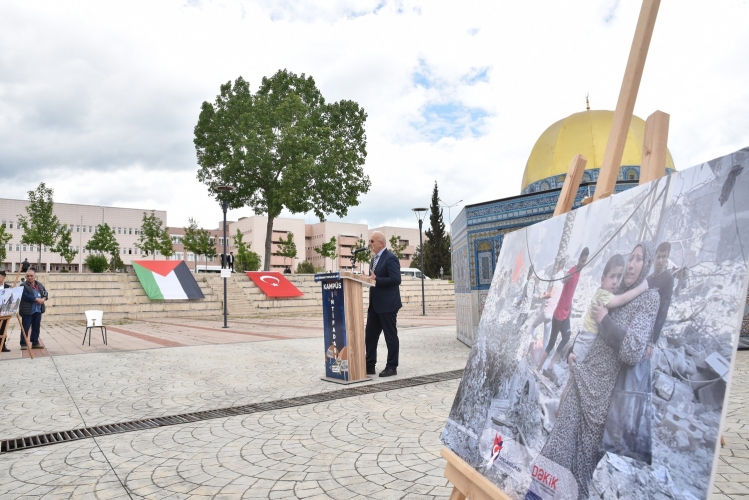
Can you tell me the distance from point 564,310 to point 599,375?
360 millimetres

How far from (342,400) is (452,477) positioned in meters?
3.45

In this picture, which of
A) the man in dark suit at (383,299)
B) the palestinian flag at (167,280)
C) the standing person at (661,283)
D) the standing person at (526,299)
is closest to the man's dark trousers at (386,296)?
the man in dark suit at (383,299)

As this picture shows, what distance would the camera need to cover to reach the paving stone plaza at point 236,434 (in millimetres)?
3197

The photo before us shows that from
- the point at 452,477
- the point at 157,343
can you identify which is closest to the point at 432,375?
the point at 452,477

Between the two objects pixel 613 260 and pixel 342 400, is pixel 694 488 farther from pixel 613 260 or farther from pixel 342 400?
pixel 342 400

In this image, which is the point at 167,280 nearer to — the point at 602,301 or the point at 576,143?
the point at 576,143

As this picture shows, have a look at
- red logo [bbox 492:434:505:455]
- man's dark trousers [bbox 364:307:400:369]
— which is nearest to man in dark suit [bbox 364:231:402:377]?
man's dark trousers [bbox 364:307:400:369]

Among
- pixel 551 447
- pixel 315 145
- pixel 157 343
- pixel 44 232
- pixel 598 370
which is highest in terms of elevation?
pixel 315 145

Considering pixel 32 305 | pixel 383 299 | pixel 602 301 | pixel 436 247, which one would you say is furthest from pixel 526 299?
pixel 436 247

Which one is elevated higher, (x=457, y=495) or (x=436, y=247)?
(x=436, y=247)

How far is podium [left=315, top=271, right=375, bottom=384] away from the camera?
20.6ft

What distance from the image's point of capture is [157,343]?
39.5 feet

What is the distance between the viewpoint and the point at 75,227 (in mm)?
69688

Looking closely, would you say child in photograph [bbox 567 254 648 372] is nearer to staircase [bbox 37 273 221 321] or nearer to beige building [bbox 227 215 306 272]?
staircase [bbox 37 273 221 321]
